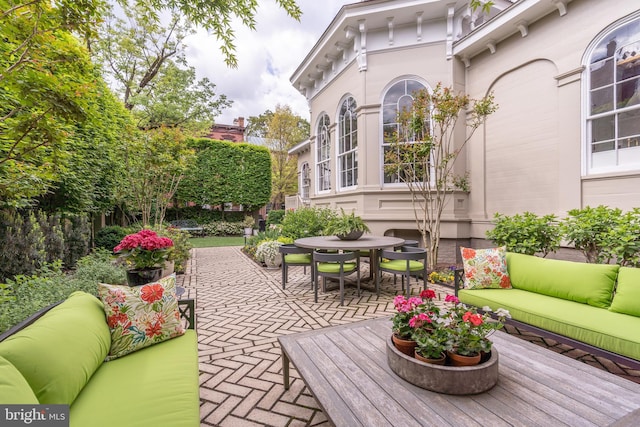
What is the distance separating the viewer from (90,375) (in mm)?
1703

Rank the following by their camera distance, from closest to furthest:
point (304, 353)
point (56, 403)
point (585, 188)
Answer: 1. point (56, 403)
2. point (304, 353)
3. point (585, 188)

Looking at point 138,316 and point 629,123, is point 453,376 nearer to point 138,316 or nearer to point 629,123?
point 138,316

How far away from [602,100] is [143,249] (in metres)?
7.94

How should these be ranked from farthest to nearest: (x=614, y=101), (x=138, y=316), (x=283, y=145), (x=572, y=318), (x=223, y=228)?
1. (x=283, y=145)
2. (x=223, y=228)
3. (x=614, y=101)
4. (x=572, y=318)
5. (x=138, y=316)

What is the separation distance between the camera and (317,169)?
1103cm

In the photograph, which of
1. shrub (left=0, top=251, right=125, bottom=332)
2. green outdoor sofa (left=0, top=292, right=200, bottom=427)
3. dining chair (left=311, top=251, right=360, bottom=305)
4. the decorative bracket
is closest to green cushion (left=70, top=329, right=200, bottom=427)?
green outdoor sofa (left=0, top=292, right=200, bottom=427)

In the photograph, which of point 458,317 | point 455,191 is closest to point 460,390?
point 458,317

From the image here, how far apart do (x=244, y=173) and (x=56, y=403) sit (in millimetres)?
17007

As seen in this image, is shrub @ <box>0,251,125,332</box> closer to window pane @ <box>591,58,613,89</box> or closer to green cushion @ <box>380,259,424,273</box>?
green cushion @ <box>380,259,424,273</box>

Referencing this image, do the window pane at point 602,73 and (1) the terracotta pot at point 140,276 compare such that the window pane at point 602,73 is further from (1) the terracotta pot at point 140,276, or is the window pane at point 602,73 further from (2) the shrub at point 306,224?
(1) the terracotta pot at point 140,276

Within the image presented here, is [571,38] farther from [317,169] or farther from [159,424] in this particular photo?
[159,424]

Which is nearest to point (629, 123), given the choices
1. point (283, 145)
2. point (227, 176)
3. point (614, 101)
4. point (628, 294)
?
point (614, 101)

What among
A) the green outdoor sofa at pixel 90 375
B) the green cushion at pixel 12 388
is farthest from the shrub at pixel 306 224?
the green cushion at pixel 12 388

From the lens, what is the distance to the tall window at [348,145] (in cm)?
876
